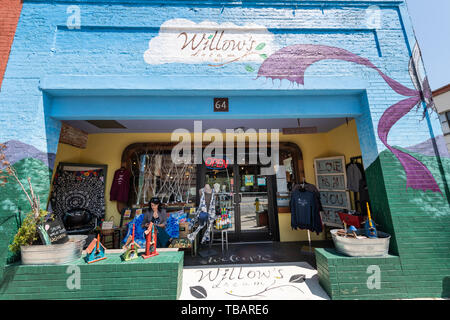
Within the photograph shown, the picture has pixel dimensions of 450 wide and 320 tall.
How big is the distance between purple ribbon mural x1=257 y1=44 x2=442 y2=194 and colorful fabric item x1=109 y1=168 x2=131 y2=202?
15.1 feet

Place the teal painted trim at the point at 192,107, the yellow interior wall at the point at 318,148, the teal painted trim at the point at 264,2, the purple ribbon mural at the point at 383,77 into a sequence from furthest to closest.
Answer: the yellow interior wall at the point at 318,148 < the teal painted trim at the point at 264,2 < the teal painted trim at the point at 192,107 < the purple ribbon mural at the point at 383,77

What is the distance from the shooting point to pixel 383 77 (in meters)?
3.22

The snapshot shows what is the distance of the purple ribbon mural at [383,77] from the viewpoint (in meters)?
2.86

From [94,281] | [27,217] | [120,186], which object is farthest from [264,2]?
[120,186]

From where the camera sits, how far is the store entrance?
5426 millimetres

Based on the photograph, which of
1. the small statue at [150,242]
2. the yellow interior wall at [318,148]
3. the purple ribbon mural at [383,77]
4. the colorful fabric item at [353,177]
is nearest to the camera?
the small statue at [150,242]

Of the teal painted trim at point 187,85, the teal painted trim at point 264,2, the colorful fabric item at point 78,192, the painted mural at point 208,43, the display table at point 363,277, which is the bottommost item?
the display table at point 363,277

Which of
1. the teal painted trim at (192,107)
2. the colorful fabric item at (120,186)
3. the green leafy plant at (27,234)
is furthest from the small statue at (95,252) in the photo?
the colorful fabric item at (120,186)

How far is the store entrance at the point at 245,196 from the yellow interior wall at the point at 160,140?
0.54 metres

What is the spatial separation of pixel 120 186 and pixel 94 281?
3.10 m

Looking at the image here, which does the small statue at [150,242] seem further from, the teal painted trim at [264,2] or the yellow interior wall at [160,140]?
the teal painted trim at [264,2]

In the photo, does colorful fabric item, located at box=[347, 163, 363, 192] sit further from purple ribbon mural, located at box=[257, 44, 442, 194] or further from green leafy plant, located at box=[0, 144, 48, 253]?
green leafy plant, located at box=[0, 144, 48, 253]

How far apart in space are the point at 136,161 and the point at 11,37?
3.48 metres
